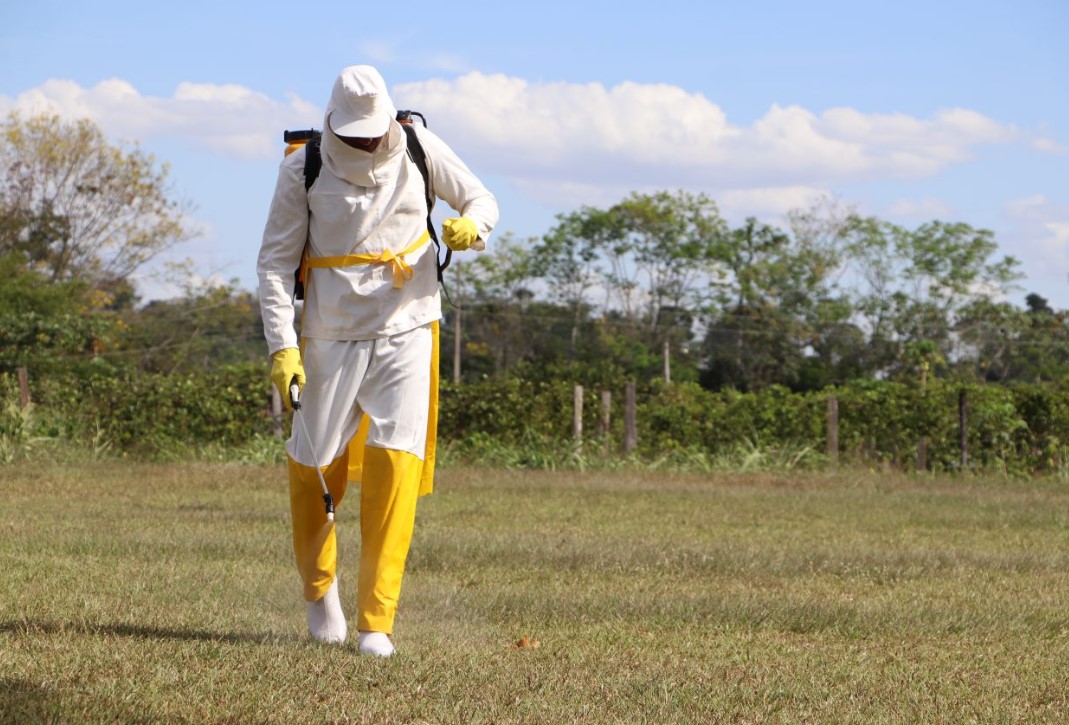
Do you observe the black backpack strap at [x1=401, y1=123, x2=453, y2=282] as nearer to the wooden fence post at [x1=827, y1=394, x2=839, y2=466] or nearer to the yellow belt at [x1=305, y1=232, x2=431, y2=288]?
the yellow belt at [x1=305, y1=232, x2=431, y2=288]

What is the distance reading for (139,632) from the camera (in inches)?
211

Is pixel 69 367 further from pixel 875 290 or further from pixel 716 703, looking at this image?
pixel 875 290

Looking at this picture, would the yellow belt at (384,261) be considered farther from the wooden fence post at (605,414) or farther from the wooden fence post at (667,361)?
the wooden fence post at (667,361)

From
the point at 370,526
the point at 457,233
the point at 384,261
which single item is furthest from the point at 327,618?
the point at 457,233

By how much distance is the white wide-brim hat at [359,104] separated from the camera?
16.4 ft

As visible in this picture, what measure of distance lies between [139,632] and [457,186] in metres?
2.07

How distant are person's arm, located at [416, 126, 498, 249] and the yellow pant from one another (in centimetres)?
92

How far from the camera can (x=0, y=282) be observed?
26.5 meters

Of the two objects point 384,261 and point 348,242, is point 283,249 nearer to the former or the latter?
point 348,242

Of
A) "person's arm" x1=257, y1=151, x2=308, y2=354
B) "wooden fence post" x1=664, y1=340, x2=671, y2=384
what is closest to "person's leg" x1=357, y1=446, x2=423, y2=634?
"person's arm" x1=257, y1=151, x2=308, y2=354

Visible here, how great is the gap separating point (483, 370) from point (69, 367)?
32.7 metres

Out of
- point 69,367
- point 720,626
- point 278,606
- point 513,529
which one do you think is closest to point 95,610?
point 278,606

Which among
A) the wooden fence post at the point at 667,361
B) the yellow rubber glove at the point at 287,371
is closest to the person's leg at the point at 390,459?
the yellow rubber glove at the point at 287,371

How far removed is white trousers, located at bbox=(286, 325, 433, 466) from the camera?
5207mm
